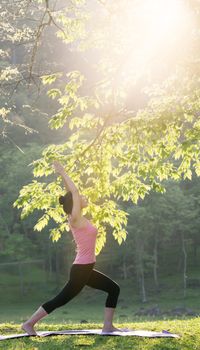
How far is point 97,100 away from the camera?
35.6 ft

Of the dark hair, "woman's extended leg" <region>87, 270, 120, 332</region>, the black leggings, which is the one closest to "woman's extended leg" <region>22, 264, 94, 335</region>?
the black leggings

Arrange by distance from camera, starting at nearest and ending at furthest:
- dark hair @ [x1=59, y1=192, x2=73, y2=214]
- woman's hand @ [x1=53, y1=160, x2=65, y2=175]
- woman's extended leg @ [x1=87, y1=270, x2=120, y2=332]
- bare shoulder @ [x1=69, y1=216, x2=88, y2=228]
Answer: bare shoulder @ [x1=69, y1=216, x2=88, y2=228] < dark hair @ [x1=59, y1=192, x2=73, y2=214] < woman's extended leg @ [x1=87, y1=270, x2=120, y2=332] < woman's hand @ [x1=53, y1=160, x2=65, y2=175]

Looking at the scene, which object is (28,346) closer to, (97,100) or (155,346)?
(155,346)

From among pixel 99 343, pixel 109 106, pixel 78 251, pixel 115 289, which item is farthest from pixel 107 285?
pixel 109 106

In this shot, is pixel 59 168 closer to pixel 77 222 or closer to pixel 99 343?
pixel 77 222

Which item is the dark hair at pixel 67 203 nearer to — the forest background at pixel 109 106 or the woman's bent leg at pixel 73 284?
the woman's bent leg at pixel 73 284

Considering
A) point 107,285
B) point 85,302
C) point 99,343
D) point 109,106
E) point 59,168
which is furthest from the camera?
point 85,302

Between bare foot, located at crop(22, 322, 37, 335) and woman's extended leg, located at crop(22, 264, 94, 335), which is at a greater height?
woman's extended leg, located at crop(22, 264, 94, 335)

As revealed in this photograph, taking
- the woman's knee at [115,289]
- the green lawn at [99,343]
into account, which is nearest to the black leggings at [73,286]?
the woman's knee at [115,289]

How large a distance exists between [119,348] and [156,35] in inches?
199

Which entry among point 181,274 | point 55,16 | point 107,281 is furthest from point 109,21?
point 181,274

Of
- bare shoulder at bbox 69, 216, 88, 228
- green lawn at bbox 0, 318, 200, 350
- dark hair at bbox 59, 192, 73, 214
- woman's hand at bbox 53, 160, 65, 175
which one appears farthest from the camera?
woman's hand at bbox 53, 160, 65, 175

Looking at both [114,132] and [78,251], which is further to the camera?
[114,132]

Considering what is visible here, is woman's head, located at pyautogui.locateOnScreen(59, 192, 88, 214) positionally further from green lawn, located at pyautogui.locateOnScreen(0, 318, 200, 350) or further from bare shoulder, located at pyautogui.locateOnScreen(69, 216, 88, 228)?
green lawn, located at pyautogui.locateOnScreen(0, 318, 200, 350)
